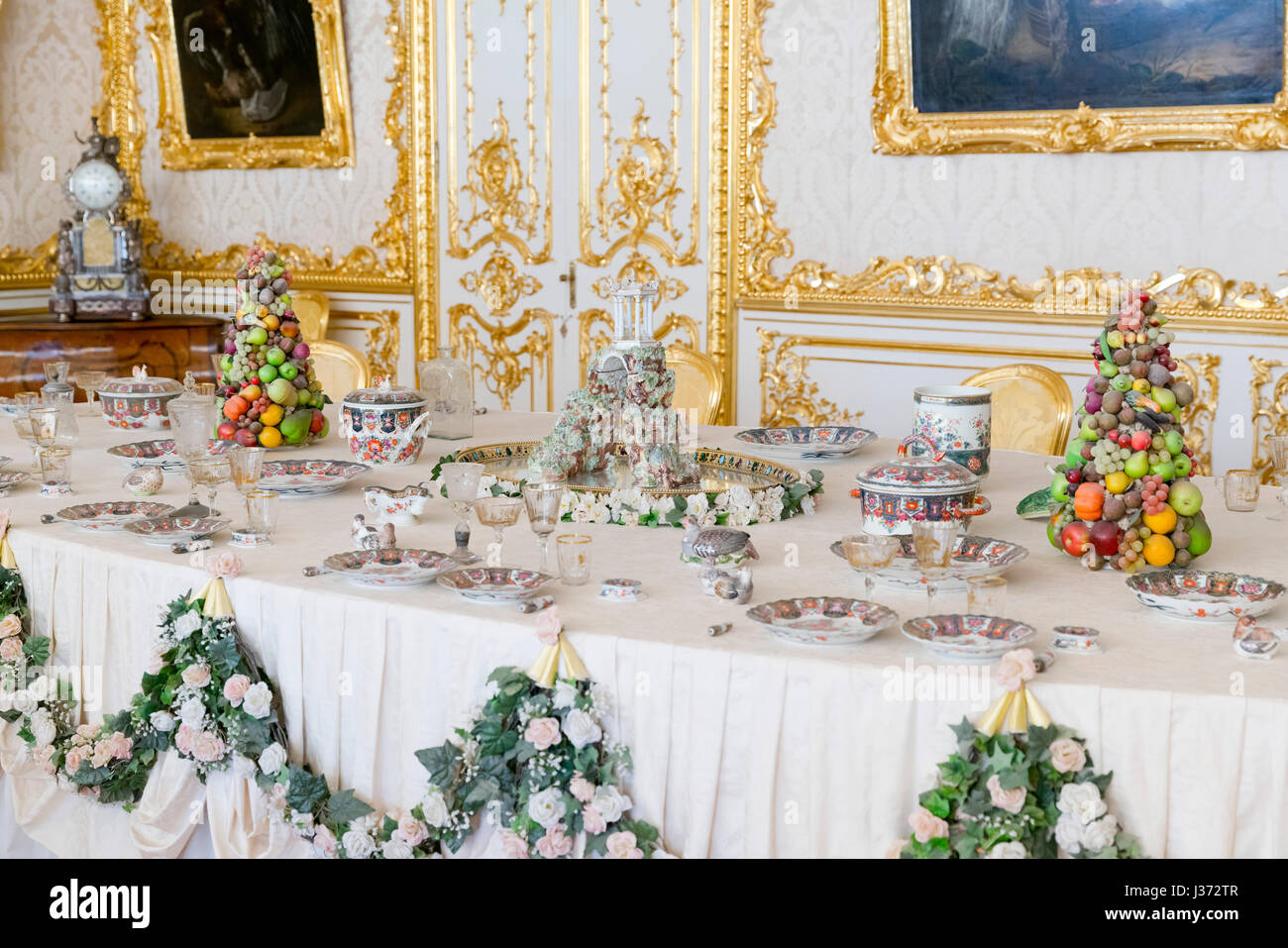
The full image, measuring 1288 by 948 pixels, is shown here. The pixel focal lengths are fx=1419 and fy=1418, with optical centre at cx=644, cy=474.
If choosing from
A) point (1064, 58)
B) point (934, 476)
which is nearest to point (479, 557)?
point (934, 476)

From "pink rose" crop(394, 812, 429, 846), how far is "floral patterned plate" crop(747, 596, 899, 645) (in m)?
0.55

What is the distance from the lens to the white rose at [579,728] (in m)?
1.89

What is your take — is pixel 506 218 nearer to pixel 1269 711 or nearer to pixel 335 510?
pixel 335 510

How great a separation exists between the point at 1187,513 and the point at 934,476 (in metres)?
0.40

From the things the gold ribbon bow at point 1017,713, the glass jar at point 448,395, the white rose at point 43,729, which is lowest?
the white rose at point 43,729

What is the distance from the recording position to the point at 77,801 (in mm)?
2520

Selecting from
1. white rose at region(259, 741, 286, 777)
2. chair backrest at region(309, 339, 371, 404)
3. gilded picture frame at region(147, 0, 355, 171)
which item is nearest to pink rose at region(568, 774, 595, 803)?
white rose at region(259, 741, 286, 777)

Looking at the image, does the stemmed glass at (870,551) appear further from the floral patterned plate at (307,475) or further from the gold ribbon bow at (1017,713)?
the floral patterned plate at (307,475)

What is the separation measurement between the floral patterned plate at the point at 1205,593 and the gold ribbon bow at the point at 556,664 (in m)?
0.81

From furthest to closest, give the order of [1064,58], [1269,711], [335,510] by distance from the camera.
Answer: [1064,58] < [335,510] < [1269,711]

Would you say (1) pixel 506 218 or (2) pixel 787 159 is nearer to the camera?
(2) pixel 787 159

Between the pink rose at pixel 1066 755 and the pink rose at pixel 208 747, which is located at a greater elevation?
the pink rose at pixel 1066 755

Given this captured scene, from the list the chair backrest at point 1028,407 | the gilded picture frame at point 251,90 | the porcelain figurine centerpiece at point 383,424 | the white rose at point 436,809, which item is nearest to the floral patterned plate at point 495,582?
the white rose at point 436,809

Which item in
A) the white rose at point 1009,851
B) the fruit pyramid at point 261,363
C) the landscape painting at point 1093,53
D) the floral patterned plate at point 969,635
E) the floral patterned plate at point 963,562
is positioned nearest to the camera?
the white rose at point 1009,851
